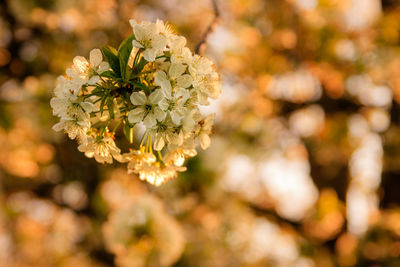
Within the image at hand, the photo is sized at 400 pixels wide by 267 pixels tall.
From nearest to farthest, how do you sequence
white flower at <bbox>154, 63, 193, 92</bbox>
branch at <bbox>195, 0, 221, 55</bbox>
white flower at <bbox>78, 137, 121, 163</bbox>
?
white flower at <bbox>154, 63, 193, 92</bbox> < white flower at <bbox>78, 137, 121, 163</bbox> < branch at <bbox>195, 0, 221, 55</bbox>

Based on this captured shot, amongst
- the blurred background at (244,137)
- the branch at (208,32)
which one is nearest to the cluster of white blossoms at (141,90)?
the branch at (208,32)

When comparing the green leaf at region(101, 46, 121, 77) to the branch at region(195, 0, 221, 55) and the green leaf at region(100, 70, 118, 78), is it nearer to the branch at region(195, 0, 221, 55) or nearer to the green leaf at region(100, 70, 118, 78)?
the green leaf at region(100, 70, 118, 78)

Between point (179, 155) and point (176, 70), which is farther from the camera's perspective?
point (179, 155)

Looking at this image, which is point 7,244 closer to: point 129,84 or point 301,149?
point 301,149

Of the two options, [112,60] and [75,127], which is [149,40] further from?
[75,127]

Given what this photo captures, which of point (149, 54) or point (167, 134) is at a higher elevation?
point (149, 54)

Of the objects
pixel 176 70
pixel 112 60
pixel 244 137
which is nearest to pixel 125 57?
pixel 112 60

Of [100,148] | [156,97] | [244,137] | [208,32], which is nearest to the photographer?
[156,97]

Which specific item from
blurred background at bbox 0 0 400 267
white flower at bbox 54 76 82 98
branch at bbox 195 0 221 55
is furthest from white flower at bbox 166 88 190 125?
blurred background at bbox 0 0 400 267

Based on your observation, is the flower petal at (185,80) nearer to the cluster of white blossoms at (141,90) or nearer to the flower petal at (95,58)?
the cluster of white blossoms at (141,90)
